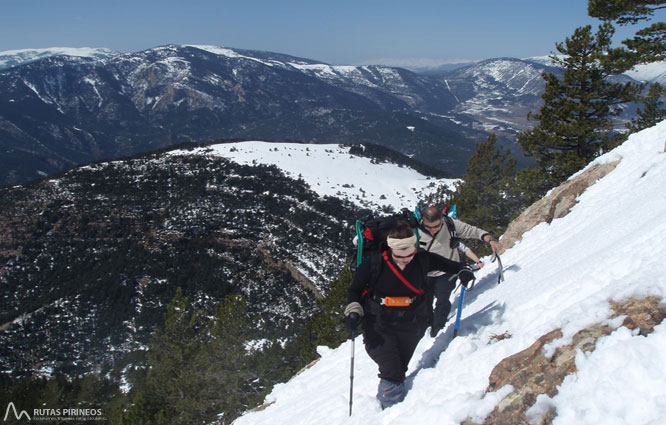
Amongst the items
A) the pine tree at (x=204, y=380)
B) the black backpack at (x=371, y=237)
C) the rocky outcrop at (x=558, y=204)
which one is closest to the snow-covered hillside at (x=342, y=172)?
the pine tree at (x=204, y=380)

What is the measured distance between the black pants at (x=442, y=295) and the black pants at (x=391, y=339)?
4.09 feet

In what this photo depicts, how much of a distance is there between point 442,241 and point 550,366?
296 centimetres

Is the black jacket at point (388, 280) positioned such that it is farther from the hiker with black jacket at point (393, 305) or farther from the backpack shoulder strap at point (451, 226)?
the backpack shoulder strap at point (451, 226)

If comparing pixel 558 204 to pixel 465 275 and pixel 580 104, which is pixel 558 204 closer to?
pixel 465 275

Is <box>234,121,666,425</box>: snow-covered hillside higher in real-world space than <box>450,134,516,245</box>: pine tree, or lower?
higher

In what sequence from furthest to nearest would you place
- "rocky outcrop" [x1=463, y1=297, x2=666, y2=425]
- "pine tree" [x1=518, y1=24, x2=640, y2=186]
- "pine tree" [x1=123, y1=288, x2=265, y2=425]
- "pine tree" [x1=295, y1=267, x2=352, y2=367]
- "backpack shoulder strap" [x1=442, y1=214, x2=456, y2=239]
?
"pine tree" [x1=295, y1=267, x2=352, y2=367] < "pine tree" [x1=123, y1=288, x2=265, y2=425] < "pine tree" [x1=518, y1=24, x2=640, y2=186] < "backpack shoulder strap" [x1=442, y1=214, x2=456, y2=239] < "rocky outcrop" [x1=463, y1=297, x2=666, y2=425]

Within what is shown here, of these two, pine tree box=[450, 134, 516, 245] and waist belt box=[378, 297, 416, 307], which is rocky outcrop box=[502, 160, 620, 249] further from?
pine tree box=[450, 134, 516, 245]

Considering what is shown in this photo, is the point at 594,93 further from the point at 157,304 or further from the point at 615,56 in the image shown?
the point at 157,304

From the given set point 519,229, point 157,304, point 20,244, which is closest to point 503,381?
point 519,229

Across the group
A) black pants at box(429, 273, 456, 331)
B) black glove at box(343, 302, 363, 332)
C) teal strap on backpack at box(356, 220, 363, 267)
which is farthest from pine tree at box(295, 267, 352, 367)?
black glove at box(343, 302, 363, 332)

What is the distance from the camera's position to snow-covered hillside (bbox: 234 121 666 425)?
3148 mm

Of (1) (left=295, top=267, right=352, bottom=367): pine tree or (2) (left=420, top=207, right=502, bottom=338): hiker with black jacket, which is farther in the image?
(1) (left=295, top=267, right=352, bottom=367): pine tree

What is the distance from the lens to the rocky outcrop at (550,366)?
11.5ft

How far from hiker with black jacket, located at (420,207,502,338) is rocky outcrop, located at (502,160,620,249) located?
581 centimetres
